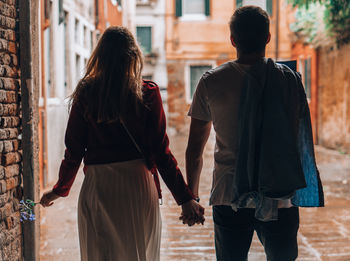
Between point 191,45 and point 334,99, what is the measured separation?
6508 millimetres

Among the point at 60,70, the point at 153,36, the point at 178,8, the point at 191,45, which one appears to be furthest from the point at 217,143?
the point at 153,36

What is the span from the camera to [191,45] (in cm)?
1797

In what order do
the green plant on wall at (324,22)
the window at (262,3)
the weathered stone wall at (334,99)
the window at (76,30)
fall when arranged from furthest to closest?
the window at (262,3), the weathered stone wall at (334,99), the green plant on wall at (324,22), the window at (76,30)

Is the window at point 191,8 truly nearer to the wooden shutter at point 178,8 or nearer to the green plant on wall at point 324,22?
the wooden shutter at point 178,8

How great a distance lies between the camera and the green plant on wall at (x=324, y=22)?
10.8 meters

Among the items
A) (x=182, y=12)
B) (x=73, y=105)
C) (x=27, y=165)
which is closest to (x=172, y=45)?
(x=182, y=12)

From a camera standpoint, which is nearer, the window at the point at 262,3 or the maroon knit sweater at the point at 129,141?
the maroon knit sweater at the point at 129,141

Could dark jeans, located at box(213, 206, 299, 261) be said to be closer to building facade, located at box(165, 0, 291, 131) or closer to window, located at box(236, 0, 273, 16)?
window, located at box(236, 0, 273, 16)

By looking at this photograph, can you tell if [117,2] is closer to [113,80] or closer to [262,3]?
[262,3]

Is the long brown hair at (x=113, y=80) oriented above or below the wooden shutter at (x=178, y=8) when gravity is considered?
below

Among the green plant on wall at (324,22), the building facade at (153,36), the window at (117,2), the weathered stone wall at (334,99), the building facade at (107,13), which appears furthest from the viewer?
the building facade at (153,36)

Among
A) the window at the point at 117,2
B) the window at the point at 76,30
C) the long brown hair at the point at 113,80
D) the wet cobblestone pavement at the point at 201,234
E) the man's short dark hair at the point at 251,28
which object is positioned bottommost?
the wet cobblestone pavement at the point at 201,234

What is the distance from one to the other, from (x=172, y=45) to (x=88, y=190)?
16289 millimetres

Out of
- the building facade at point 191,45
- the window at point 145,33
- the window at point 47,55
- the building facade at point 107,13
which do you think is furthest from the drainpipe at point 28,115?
the window at point 145,33
